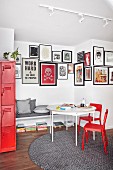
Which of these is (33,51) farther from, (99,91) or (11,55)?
(99,91)

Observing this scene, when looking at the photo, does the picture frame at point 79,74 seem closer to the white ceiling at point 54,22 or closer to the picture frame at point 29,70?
the white ceiling at point 54,22

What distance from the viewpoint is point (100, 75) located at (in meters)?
4.87

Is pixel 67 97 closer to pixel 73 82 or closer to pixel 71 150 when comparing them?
pixel 73 82

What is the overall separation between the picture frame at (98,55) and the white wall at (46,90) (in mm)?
1075

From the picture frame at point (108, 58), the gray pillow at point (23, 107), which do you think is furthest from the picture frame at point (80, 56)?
the gray pillow at point (23, 107)

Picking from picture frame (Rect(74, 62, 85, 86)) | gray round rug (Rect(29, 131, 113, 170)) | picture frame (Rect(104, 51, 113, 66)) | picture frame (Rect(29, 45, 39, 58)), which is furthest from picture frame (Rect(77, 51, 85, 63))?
gray round rug (Rect(29, 131, 113, 170))

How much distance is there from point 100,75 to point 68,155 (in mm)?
2664

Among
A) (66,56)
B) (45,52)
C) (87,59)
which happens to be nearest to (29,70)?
(45,52)

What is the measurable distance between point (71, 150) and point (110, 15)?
306 cm

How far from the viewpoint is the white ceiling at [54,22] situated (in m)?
3.13

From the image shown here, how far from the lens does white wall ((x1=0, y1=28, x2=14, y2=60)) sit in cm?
381

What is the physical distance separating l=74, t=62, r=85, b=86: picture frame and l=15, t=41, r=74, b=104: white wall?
0.77ft

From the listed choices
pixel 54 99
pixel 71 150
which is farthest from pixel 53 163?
pixel 54 99

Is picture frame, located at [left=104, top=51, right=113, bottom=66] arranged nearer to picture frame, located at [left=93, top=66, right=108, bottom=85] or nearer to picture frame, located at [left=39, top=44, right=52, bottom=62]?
picture frame, located at [left=93, top=66, right=108, bottom=85]
